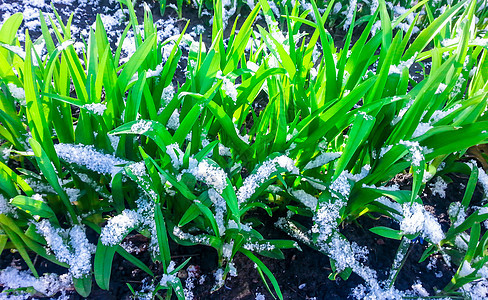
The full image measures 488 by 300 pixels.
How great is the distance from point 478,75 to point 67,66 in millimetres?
1426

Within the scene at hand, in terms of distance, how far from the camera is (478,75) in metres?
1.44

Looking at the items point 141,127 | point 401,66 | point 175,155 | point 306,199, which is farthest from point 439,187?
point 141,127

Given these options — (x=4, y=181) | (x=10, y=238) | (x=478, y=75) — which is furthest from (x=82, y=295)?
(x=478, y=75)

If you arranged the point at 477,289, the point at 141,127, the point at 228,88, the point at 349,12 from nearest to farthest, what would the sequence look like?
the point at 141,127 < the point at 228,88 < the point at 477,289 < the point at 349,12

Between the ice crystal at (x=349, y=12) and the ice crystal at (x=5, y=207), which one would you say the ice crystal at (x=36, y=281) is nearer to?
the ice crystal at (x=5, y=207)

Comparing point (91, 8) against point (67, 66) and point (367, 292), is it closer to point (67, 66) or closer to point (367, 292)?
point (67, 66)

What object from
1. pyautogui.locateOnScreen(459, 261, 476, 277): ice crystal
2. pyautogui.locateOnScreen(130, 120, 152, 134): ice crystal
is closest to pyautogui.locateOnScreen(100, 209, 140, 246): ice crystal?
pyautogui.locateOnScreen(130, 120, 152, 134): ice crystal

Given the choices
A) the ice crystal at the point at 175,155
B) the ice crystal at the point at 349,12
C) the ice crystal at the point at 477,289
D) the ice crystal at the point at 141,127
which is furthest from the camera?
the ice crystal at the point at 349,12

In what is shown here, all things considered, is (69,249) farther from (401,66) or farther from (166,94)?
(401,66)

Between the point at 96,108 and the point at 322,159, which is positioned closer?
the point at 96,108

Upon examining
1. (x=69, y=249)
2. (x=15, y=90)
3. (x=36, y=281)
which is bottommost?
(x=36, y=281)

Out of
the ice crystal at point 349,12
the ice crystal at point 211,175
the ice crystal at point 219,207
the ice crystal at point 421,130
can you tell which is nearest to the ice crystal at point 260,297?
the ice crystal at point 219,207

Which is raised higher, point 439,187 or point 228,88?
point 228,88

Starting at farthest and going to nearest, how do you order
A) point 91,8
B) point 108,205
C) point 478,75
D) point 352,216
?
point 91,8, point 478,75, point 352,216, point 108,205
